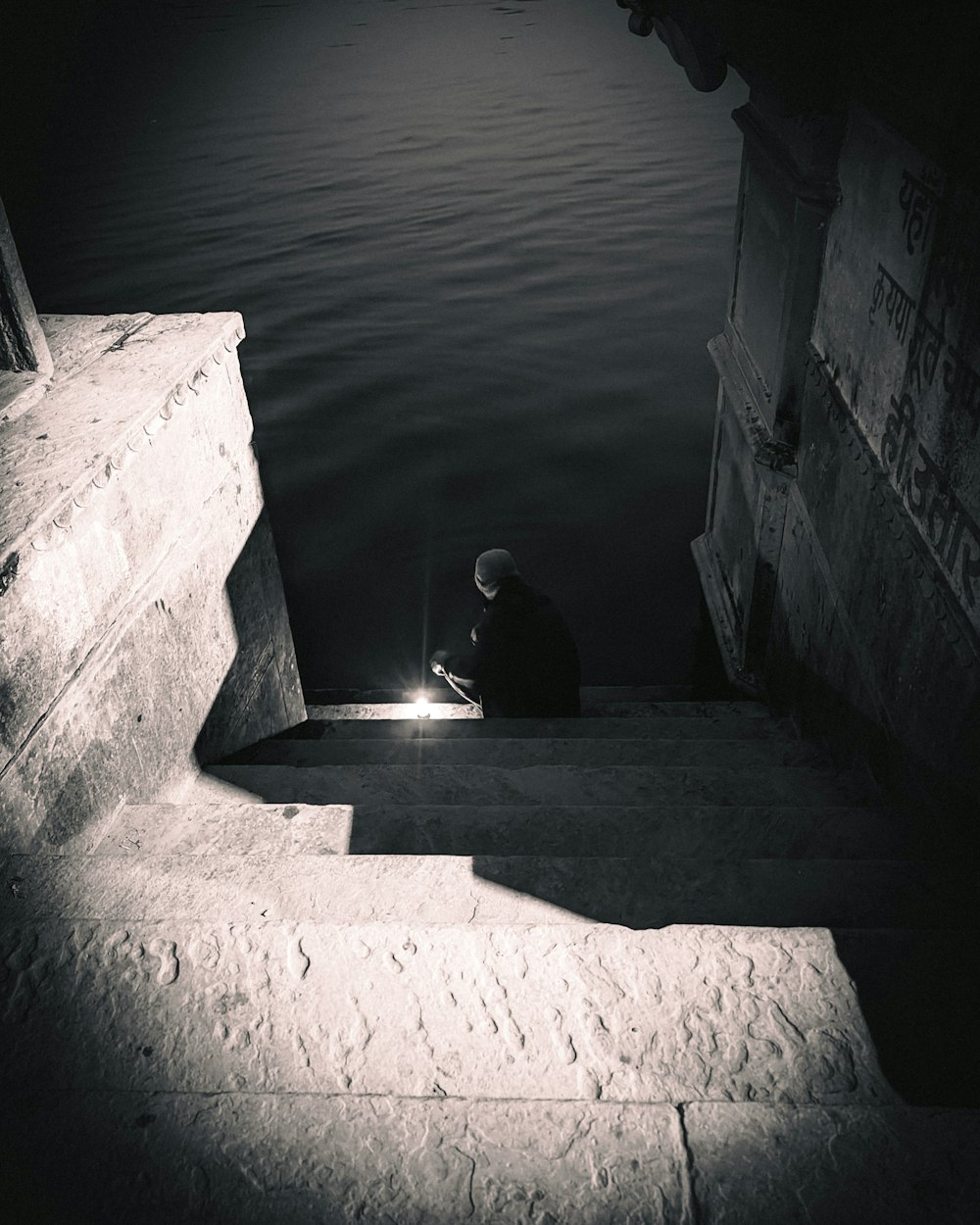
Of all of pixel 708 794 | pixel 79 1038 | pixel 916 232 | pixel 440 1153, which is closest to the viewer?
pixel 440 1153

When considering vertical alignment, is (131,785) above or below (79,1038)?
below

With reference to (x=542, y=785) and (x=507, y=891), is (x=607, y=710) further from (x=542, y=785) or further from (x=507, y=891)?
(x=507, y=891)

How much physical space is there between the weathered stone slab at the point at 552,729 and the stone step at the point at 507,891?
5.98 feet

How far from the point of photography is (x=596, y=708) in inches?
200

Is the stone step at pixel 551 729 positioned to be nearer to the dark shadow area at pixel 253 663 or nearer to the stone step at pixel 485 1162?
the dark shadow area at pixel 253 663

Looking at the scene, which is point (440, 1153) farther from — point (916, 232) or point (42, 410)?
point (916, 232)

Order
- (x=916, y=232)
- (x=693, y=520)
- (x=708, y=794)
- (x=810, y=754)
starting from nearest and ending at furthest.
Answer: (x=916, y=232) < (x=708, y=794) < (x=810, y=754) < (x=693, y=520)

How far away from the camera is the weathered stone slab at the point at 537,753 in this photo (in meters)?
3.77

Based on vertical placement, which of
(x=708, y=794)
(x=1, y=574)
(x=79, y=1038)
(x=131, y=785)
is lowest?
(x=708, y=794)

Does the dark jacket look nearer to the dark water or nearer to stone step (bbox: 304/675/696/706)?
stone step (bbox: 304/675/696/706)

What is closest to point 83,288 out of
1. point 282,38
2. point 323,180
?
point 323,180

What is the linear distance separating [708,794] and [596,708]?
6.17ft

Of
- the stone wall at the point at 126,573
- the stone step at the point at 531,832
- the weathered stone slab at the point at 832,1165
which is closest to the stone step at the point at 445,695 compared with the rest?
the stone wall at the point at 126,573

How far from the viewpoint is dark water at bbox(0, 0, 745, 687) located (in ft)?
23.4
